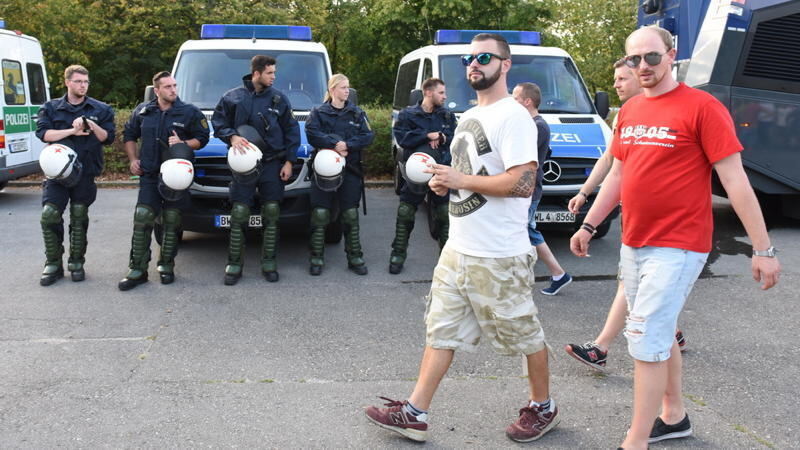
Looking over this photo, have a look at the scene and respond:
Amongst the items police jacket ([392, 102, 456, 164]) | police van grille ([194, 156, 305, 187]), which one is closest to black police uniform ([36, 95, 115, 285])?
police van grille ([194, 156, 305, 187])

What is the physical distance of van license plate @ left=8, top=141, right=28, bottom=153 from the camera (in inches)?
421

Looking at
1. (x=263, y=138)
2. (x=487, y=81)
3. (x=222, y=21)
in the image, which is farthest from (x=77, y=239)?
(x=222, y=21)

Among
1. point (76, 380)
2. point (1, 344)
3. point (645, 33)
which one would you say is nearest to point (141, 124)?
point (1, 344)

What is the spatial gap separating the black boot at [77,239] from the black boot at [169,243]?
0.71 m

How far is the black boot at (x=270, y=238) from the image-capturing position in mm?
6668

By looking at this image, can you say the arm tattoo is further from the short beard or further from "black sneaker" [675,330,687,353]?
"black sneaker" [675,330,687,353]

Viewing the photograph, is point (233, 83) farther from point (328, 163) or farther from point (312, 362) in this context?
point (312, 362)

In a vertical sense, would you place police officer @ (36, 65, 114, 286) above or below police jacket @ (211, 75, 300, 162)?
below

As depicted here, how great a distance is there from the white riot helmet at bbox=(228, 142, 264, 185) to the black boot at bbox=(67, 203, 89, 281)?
147 cm

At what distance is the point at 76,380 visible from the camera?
14.1ft

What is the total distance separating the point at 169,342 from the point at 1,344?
110 centimetres

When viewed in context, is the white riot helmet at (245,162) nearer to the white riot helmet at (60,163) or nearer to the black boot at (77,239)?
the white riot helmet at (60,163)

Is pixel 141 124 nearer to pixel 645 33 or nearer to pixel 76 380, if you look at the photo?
pixel 76 380

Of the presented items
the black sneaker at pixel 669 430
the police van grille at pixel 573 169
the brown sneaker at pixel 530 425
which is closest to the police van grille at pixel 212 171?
the police van grille at pixel 573 169
